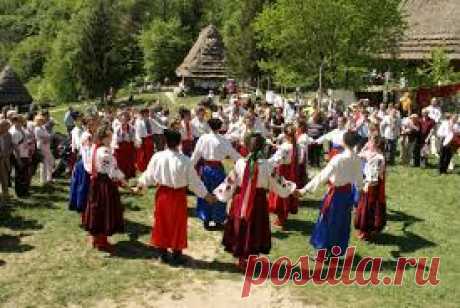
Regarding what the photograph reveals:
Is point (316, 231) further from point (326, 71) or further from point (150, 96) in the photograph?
point (150, 96)

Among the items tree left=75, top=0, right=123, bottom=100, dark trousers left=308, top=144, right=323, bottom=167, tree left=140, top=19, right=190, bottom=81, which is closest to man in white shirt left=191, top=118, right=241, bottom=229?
dark trousers left=308, top=144, right=323, bottom=167

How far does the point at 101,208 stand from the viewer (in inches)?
392

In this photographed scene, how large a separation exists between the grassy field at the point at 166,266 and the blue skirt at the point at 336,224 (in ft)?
1.89

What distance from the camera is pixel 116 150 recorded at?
15.3 metres

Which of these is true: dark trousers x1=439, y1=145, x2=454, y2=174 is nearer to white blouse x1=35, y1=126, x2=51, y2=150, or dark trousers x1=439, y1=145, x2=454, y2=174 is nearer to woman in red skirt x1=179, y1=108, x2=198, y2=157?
woman in red skirt x1=179, y1=108, x2=198, y2=157

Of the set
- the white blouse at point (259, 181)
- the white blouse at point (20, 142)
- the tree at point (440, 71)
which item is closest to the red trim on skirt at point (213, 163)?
the white blouse at point (259, 181)

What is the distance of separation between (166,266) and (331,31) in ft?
65.6

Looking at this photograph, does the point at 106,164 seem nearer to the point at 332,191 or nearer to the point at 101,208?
the point at 101,208

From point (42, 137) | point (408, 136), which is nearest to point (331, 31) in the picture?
point (408, 136)

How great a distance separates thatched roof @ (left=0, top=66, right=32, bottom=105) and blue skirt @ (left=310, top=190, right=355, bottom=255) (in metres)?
32.2

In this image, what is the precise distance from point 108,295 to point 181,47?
49.7 meters

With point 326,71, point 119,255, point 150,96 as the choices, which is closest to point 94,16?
point 150,96

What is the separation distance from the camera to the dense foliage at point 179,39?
2773cm

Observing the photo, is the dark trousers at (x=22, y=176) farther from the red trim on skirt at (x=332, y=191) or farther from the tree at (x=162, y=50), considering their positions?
the tree at (x=162, y=50)
